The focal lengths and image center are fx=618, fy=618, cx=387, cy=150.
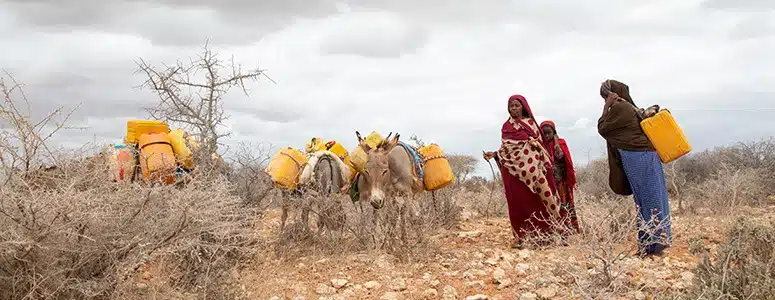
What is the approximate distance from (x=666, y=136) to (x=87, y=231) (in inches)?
213

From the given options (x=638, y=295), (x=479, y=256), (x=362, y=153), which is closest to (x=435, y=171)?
(x=362, y=153)

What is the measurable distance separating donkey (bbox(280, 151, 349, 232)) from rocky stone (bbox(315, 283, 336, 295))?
1.79 m

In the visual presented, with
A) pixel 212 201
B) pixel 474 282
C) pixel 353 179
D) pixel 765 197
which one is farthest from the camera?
pixel 765 197

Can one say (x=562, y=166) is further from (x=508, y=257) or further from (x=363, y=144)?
(x=363, y=144)

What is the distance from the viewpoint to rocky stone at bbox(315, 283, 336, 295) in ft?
A: 18.0

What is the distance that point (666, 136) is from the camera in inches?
251

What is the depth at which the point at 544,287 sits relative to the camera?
5160mm

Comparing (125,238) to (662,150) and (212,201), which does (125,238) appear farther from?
(662,150)

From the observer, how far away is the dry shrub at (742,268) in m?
3.91

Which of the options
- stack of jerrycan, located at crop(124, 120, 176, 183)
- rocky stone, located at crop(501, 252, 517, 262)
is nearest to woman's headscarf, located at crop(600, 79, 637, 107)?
rocky stone, located at crop(501, 252, 517, 262)

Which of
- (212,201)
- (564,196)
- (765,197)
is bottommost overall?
(765,197)

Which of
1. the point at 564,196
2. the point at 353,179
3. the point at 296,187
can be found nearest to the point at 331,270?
the point at 296,187

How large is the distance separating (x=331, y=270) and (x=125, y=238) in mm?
2473

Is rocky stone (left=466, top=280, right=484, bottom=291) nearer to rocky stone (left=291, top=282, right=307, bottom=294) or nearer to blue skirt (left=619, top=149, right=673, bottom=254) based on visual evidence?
rocky stone (left=291, top=282, right=307, bottom=294)
